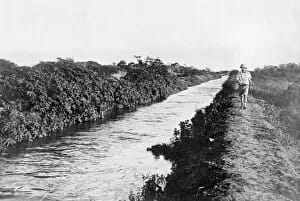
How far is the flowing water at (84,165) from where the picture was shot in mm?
12867

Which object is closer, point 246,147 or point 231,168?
point 231,168

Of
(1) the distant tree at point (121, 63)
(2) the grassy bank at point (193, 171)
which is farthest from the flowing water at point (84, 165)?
(1) the distant tree at point (121, 63)

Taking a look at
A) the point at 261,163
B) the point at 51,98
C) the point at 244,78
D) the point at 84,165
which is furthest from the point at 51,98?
the point at 261,163

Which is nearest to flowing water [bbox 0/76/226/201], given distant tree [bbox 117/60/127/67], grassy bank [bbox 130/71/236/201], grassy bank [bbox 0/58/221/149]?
grassy bank [bbox 130/71/236/201]

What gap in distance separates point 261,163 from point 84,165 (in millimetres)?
8011

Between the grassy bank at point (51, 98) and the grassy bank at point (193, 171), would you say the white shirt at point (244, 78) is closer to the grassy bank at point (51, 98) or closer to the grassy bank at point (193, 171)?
the grassy bank at point (193, 171)

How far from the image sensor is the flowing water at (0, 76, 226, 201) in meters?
12.9

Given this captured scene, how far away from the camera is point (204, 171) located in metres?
10.9

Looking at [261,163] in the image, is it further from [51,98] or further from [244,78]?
[51,98]

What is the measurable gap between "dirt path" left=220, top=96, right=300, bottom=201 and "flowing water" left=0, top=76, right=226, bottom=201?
3.45m

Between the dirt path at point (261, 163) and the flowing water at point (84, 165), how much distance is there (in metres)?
3.45

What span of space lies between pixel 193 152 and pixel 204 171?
14.4 feet

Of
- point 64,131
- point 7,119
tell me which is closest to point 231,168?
point 7,119

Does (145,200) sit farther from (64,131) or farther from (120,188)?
(64,131)
